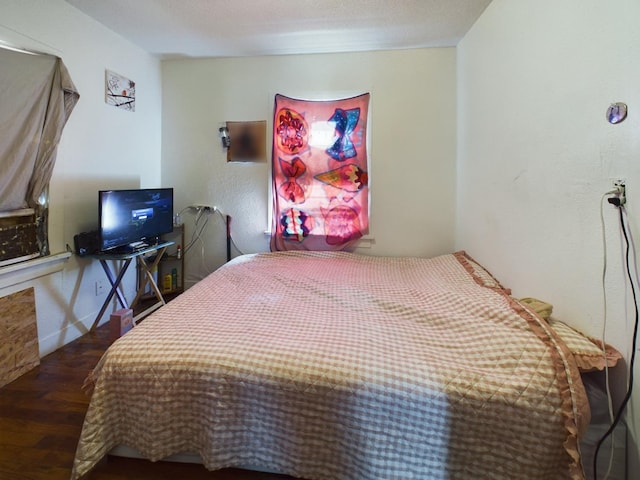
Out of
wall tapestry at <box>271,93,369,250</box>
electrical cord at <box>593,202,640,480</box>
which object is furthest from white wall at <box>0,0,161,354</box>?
electrical cord at <box>593,202,640,480</box>

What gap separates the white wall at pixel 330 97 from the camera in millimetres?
3051

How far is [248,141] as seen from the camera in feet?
10.8

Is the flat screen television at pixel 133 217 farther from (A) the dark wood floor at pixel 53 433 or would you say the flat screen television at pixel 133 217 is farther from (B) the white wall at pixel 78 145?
(A) the dark wood floor at pixel 53 433

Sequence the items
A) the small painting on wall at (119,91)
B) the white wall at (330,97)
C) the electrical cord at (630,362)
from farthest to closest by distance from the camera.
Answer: the white wall at (330,97) < the small painting on wall at (119,91) < the electrical cord at (630,362)

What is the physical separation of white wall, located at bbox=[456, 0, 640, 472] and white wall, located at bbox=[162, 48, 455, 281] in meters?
0.63

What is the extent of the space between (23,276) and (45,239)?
282 millimetres

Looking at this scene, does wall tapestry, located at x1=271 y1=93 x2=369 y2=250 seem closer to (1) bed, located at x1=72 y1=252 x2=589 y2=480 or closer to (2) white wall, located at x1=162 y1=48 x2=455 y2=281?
(2) white wall, located at x1=162 y1=48 x2=455 y2=281

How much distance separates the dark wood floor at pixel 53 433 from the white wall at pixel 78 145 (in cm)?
36

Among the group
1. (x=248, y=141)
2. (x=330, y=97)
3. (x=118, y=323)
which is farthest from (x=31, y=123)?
(x=330, y=97)

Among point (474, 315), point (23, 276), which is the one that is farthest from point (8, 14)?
point (474, 315)

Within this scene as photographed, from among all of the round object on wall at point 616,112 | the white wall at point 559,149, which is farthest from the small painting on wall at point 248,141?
the round object on wall at point 616,112

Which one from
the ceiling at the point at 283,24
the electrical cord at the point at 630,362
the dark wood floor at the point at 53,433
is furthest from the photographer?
the ceiling at the point at 283,24

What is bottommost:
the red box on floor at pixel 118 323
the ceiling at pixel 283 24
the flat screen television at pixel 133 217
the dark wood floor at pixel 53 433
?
the dark wood floor at pixel 53 433

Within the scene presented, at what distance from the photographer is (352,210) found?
3.17 meters
